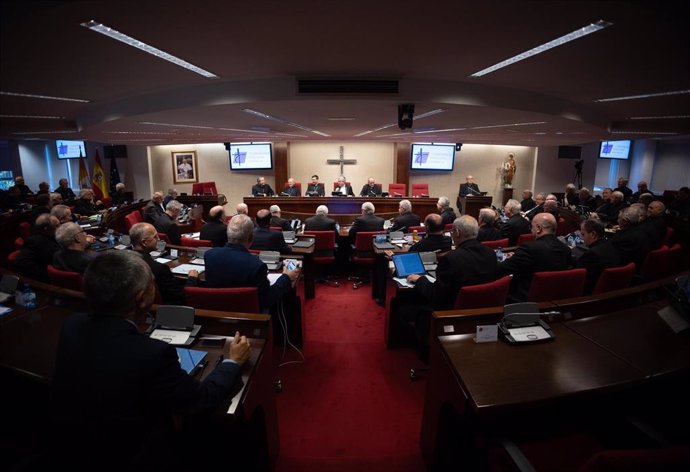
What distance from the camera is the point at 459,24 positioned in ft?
6.45

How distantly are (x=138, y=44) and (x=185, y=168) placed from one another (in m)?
10.4

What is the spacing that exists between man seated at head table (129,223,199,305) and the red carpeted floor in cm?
120

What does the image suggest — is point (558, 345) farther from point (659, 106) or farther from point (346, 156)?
point (346, 156)

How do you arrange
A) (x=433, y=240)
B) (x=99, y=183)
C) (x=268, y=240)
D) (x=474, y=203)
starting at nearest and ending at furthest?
(x=433, y=240)
(x=268, y=240)
(x=474, y=203)
(x=99, y=183)

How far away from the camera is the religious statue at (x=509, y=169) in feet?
38.3

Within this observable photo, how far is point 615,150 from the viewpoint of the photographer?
13.0 m

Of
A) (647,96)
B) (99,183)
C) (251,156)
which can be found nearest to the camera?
(647,96)

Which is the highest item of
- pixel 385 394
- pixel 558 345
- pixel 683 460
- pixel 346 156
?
pixel 346 156

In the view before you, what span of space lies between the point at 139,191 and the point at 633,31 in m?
12.9

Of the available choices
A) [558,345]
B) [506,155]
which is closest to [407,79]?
[558,345]

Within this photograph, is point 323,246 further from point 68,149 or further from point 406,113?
point 68,149

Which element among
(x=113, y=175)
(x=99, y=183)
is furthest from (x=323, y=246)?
(x=113, y=175)

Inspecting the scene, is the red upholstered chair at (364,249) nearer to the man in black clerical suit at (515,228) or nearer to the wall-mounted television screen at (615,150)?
the man in black clerical suit at (515,228)

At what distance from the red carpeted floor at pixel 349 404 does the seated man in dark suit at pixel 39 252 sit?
9.12ft
